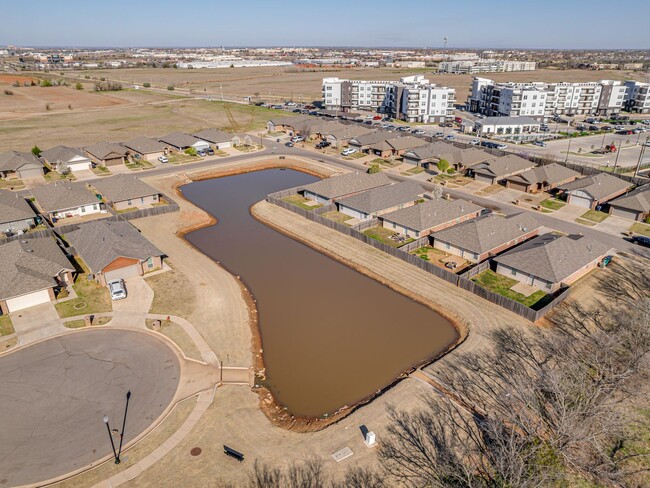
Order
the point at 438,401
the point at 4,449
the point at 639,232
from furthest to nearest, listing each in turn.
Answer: the point at 639,232, the point at 438,401, the point at 4,449

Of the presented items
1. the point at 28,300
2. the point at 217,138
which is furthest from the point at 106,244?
the point at 217,138

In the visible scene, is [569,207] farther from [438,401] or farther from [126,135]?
[126,135]

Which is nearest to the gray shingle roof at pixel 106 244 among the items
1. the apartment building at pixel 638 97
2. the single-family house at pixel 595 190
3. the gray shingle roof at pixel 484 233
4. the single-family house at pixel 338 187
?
the single-family house at pixel 338 187

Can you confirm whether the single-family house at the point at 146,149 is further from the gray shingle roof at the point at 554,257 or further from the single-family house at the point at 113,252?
the gray shingle roof at the point at 554,257

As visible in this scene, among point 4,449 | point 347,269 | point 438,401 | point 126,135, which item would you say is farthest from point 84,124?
point 438,401

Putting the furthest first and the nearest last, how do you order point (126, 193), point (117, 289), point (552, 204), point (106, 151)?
point (106, 151)
point (552, 204)
point (126, 193)
point (117, 289)

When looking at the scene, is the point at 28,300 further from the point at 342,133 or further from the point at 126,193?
the point at 342,133

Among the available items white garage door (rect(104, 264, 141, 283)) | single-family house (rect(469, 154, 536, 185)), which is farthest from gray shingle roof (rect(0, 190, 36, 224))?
single-family house (rect(469, 154, 536, 185))
